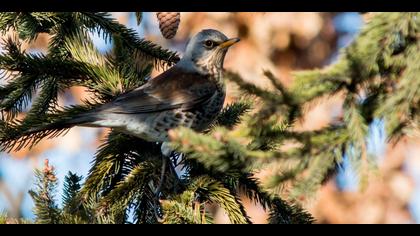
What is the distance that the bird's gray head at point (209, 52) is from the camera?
424 centimetres

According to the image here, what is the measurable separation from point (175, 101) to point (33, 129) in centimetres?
94

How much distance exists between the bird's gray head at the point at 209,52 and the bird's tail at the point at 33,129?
110 cm

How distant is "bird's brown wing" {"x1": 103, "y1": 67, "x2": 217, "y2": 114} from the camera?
12.2ft

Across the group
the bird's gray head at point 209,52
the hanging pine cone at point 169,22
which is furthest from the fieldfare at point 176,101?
the hanging pine cone at point 169,22

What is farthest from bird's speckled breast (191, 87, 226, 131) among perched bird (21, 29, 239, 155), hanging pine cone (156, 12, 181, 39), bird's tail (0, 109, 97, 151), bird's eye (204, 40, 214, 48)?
bird's tail (0, 109, 97, 151)

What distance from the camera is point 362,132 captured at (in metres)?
1.79

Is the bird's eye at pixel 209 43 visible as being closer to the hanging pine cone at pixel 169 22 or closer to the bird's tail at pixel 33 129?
the hanging pine cone at pixel 169 22

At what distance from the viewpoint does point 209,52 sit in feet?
14.0

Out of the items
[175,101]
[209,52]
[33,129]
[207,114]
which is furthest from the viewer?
[209,52]

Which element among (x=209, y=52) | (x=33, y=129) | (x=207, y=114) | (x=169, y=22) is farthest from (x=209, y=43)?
(x=33, y=129)

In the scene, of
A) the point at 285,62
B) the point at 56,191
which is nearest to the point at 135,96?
the point at 56,191

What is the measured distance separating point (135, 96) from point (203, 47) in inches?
32.2

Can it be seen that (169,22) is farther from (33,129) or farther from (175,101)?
(33,129)
